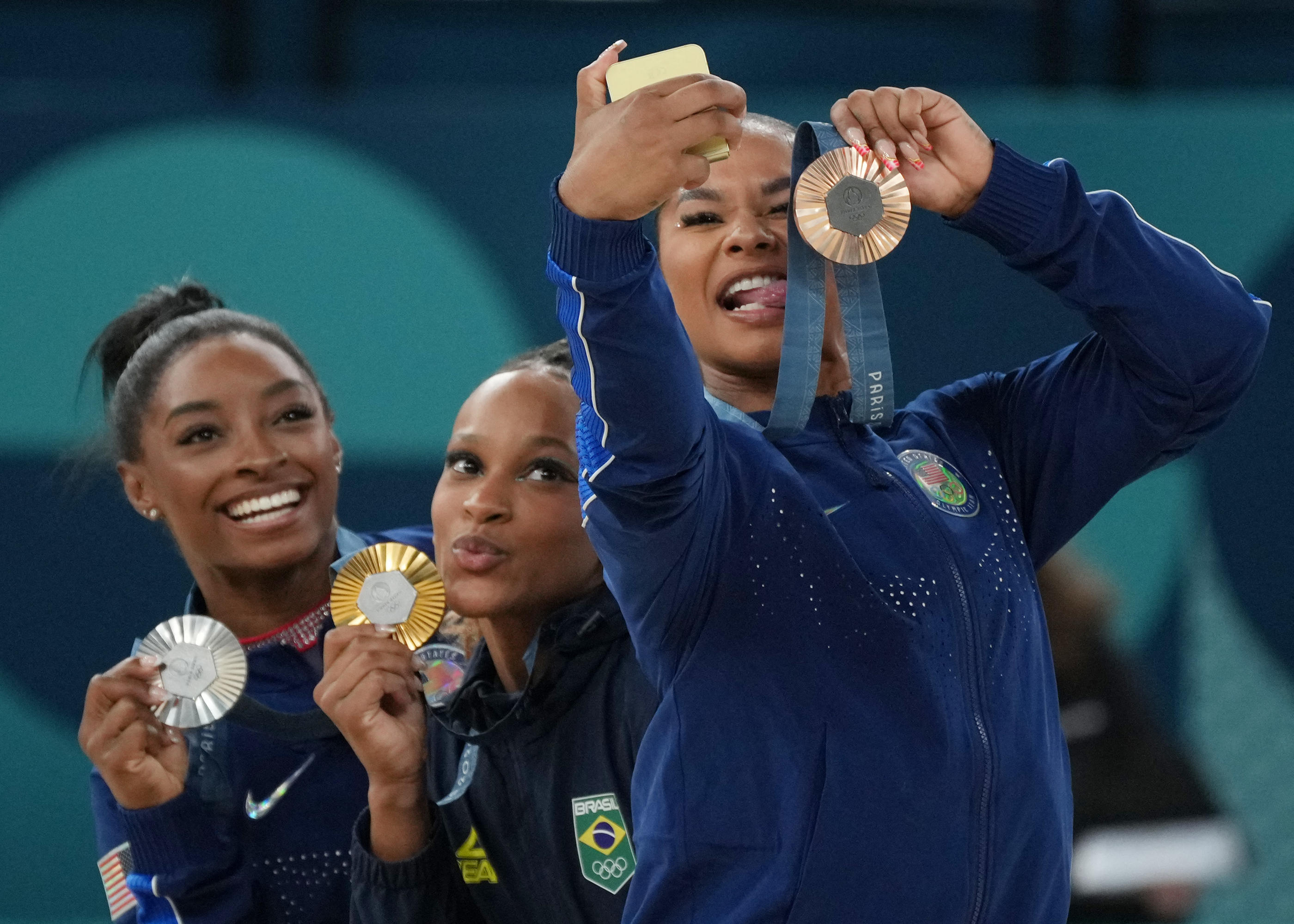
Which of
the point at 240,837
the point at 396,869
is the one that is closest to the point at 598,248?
the point at 396,869

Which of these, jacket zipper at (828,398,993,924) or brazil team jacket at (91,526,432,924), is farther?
brazil team jacket at (91,526,432,924)

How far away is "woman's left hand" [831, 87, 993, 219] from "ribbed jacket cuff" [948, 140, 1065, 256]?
0.01 metres

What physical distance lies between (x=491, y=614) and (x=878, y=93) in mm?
739

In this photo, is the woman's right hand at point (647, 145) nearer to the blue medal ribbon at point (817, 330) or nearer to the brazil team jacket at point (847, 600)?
the brazil team jacket at point (847, 600)

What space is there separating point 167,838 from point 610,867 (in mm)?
535

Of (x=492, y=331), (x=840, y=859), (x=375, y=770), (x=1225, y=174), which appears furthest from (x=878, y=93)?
(x=1225, y=174)

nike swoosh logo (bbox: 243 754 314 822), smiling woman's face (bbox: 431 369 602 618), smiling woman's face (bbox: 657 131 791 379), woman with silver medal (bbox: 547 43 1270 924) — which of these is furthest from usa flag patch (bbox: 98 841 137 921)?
smiling woman's face (bbox: 657 131 791 379)

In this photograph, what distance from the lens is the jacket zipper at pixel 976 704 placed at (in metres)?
1.14

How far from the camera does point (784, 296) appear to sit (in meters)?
1.32

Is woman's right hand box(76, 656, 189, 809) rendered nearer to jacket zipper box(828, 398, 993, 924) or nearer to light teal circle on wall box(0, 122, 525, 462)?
jacket zipper box(828, 398, 993, 924)

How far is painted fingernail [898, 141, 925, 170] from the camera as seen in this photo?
1237mm

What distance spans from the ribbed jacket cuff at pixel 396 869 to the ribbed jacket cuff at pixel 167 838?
0.24 metres

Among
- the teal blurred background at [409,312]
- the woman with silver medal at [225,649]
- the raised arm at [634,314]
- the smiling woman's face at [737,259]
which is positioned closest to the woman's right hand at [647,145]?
the raised arm at [634,314]

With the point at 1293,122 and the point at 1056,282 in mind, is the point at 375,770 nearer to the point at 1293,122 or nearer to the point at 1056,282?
the point at 1056,282
